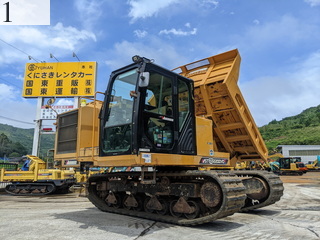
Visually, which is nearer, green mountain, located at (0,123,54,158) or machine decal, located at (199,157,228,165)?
machine decal, located at (199,157,228,165)

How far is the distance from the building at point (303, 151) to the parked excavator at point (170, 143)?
6008cm

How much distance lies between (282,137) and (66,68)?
243 feet

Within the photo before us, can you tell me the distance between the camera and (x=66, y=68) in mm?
24016

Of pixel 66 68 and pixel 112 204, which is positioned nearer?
pixel 112 204

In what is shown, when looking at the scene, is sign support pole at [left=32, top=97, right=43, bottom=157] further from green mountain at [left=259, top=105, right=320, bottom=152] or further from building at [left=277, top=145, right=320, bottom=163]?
green mountain at [left=259, top=105, right=320, bottom=152]

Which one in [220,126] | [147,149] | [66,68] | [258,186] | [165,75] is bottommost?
[258,186]

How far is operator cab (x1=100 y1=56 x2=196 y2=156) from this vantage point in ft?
17.6

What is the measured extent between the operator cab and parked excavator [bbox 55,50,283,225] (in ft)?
0.07

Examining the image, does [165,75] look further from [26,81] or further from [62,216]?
[26,81]

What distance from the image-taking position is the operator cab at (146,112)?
5.37 metres

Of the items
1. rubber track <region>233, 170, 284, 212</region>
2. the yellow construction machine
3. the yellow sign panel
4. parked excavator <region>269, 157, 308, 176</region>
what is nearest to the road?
rubber track <region>233, 170, 284, 212</region>

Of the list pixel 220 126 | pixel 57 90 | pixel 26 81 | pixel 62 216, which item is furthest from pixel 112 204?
pixel 26 81

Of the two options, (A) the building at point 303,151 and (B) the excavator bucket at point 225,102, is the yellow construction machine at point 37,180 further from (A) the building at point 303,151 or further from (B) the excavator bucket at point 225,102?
(A) the building at point 303,151

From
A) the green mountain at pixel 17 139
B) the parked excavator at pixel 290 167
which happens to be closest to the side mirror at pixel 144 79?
the parked excavator at pixel 290 167
